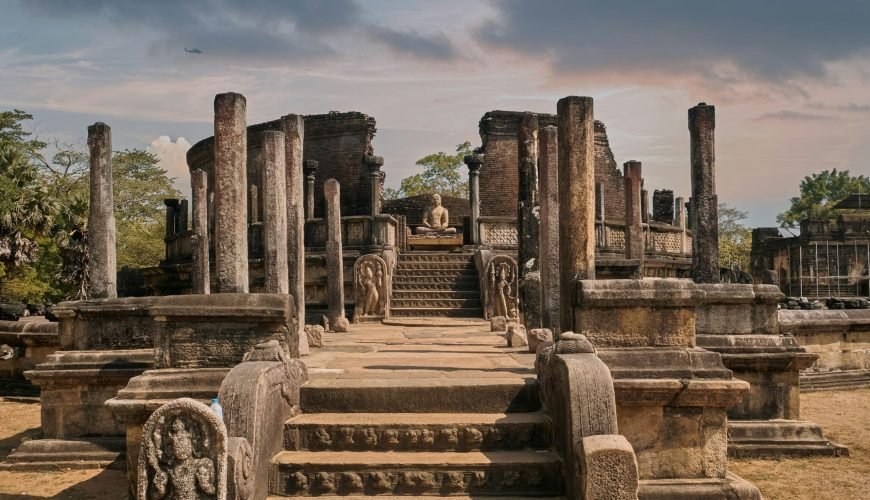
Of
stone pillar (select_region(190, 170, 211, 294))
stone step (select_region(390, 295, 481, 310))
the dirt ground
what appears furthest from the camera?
stone step (select_region(390, 295, 481, 310))

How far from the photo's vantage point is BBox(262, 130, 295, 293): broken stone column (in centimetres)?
966

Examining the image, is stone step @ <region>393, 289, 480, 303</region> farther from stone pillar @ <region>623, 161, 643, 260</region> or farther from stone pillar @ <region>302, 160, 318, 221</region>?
stone pillar @ <region>302, 160, 318, 221</region>

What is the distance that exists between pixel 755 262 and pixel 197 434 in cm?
3944

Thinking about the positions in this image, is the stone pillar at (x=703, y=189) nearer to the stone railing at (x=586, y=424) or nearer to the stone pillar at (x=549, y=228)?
the stone pillar at (x=549, y=228)

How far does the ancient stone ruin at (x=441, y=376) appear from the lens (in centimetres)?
493

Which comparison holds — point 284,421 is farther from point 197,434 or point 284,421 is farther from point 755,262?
point 755,262

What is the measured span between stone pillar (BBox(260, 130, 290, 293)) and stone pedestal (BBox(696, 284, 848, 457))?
16.5 ft

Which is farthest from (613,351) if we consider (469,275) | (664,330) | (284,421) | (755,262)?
(755,262)

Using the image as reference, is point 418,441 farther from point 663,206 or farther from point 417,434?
point 663,206

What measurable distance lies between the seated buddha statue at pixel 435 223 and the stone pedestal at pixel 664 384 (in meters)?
19.8

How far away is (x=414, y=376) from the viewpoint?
20.7ft

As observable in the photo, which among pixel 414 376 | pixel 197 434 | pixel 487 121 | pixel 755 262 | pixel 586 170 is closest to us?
pixel 197 434

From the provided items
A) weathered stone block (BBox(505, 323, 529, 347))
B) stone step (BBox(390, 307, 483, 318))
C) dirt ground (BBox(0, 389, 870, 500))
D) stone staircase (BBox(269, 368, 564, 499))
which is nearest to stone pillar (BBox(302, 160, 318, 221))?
stone step (BBox(390, 307, 483, 318))

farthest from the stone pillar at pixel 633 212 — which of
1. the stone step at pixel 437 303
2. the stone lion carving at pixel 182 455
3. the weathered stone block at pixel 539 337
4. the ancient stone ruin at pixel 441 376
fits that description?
the stone lion carving at pixel 182 455
